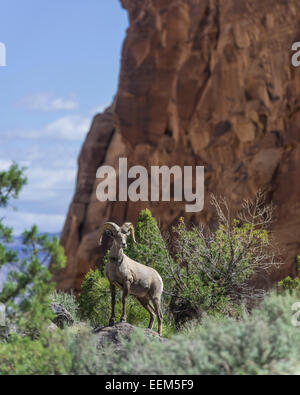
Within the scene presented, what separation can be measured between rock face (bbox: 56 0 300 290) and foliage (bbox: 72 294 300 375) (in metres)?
25.7

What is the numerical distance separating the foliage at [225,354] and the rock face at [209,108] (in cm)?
2573

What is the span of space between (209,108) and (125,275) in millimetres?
33652

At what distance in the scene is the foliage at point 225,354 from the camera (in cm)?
912

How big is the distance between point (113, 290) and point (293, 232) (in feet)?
80.2

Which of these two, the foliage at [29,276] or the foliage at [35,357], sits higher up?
the foliage at [29,276]

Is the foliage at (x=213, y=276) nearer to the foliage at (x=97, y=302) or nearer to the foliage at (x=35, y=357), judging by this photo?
the foliage at (x=97, y=302)

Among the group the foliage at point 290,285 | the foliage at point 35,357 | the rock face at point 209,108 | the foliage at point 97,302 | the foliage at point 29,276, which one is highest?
the rock face at point 209,108

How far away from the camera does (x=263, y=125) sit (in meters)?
41.5

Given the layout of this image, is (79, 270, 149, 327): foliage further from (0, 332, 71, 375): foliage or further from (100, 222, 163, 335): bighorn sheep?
(0, 332, 71, 375): foliage

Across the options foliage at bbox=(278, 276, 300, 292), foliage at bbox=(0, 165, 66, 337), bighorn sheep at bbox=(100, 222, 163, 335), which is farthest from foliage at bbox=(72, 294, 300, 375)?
foliage at bbox=(278, 276, 300, 292)

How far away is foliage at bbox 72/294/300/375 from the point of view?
29.9 feet

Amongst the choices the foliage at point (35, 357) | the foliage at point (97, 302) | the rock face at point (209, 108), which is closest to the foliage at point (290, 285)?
the foliage at point (97, 302)

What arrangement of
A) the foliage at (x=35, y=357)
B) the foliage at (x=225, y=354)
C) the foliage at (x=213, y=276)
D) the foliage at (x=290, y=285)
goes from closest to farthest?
the foliage at (x=225, y=354)
the foliage at (x=35, y=357)
the foliage at (x=213, y=276)
the foliage at (x=290, y=285)

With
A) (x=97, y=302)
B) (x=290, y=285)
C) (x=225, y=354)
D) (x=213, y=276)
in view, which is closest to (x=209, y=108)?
(x=290, y=285)
